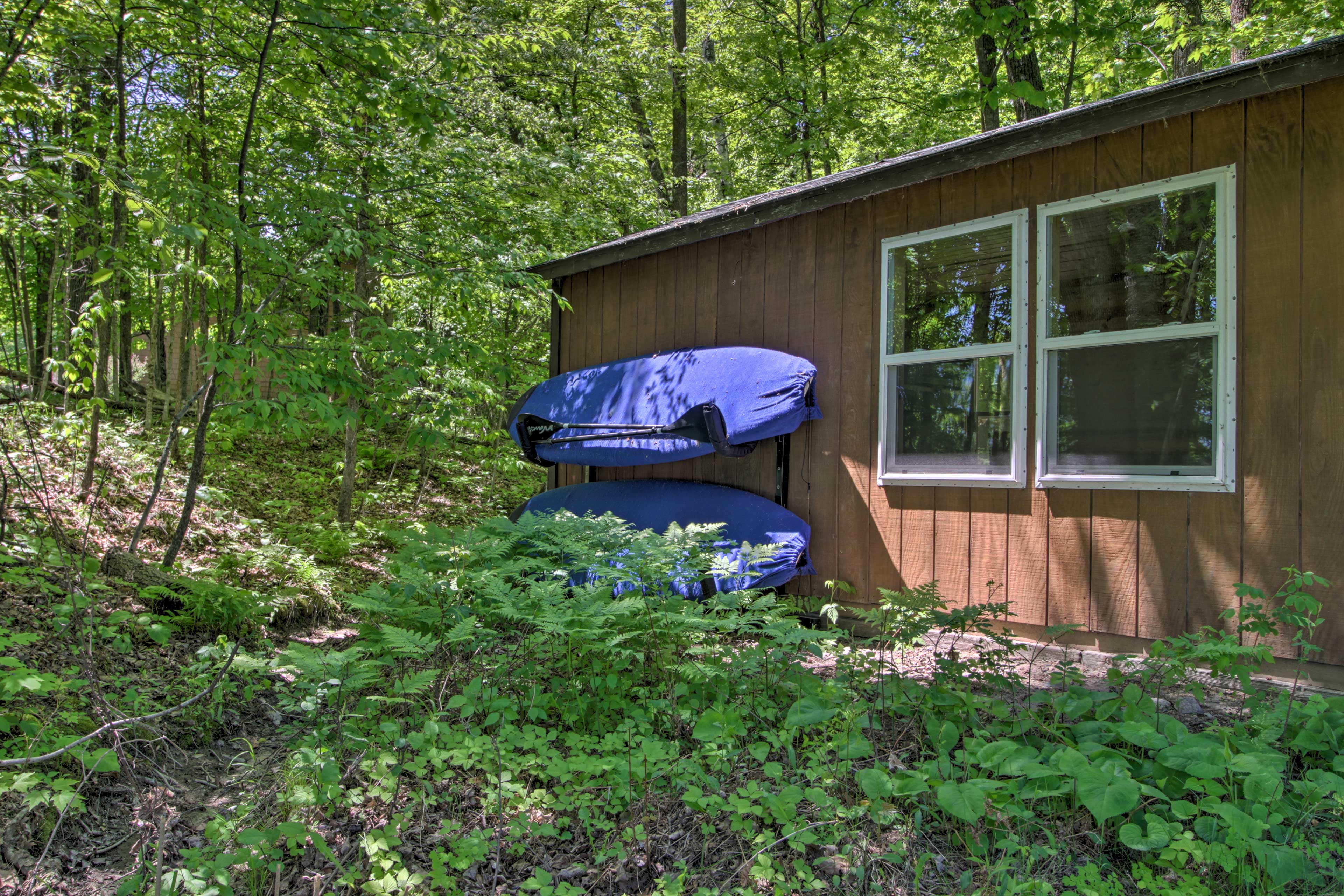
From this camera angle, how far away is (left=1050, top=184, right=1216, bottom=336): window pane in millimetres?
3645

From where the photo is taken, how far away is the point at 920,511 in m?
4.47

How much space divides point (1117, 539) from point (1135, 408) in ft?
2.11

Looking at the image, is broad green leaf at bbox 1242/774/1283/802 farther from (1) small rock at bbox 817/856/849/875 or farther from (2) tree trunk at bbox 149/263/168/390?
(2) tree trunk at bbox 149/263/168/390

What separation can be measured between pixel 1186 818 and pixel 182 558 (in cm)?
618

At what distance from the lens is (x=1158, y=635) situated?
363cm

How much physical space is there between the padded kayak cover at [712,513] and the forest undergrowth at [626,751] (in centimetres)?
51

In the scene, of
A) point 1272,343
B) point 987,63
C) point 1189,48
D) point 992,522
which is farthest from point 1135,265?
point 1189,48

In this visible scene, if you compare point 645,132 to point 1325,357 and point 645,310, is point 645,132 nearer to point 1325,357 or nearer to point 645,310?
point 645,310

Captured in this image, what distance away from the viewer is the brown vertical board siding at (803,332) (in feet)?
16.5

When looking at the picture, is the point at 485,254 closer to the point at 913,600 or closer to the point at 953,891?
the point at 913,600

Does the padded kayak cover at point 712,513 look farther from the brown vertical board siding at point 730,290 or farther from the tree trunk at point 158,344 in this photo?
the tree trunk at point 158,344

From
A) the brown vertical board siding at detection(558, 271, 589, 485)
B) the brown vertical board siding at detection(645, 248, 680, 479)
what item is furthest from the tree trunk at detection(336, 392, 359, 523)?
the brown vertical board siding at detection(645, 248, 680, 479)

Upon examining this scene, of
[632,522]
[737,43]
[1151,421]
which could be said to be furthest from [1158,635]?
[737,43]

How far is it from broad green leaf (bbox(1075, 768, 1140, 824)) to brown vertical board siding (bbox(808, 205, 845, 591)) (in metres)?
2.75
